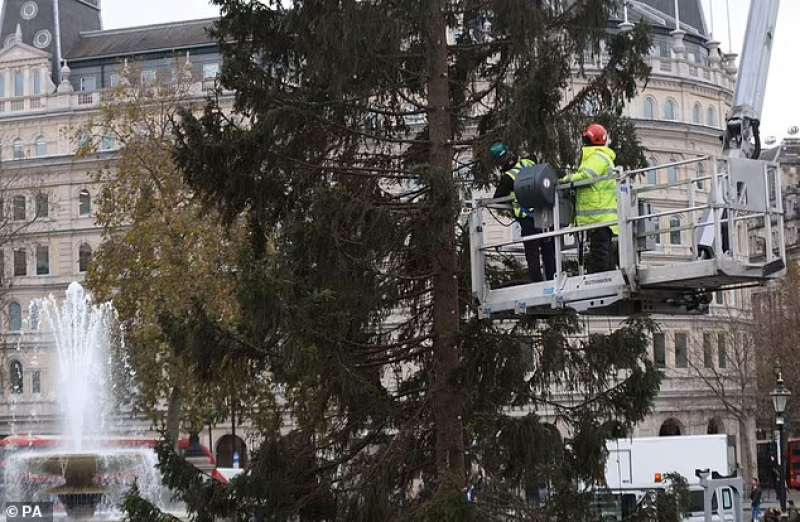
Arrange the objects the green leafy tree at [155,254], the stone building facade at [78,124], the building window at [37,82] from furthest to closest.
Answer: the building window at [37,82], the stone building facade at [78,124], the green leafy tree at [155,254]

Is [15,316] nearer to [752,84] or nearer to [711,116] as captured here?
[711,116]

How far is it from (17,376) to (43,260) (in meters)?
7.42

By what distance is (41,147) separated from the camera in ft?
265

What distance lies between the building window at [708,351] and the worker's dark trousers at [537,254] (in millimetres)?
56441

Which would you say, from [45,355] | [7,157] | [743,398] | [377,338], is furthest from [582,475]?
[7,157]

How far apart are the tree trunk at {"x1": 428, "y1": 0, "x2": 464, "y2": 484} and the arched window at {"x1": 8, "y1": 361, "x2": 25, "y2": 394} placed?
6438cm

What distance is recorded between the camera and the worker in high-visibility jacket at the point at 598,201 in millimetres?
13359

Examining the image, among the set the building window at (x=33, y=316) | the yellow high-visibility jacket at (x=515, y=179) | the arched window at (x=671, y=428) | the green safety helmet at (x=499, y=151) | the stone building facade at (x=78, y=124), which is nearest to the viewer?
the yellow high-visibility jacket at (x=515, y=179)

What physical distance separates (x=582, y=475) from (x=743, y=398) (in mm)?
54270

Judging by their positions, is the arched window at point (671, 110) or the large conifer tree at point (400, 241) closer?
the large conifer tree at point (400, 241)

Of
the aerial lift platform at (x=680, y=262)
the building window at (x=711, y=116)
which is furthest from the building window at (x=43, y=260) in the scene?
the aerial lift platform at (x=680, y=262)

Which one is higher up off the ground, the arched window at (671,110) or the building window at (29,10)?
the building window at (29,10)

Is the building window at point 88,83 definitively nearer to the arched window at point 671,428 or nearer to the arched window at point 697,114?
the arched window at point 697,114

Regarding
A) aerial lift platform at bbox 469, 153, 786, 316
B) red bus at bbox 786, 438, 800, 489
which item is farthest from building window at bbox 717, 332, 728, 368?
aerial lift platform at bbox 469, 153, 786, 316
